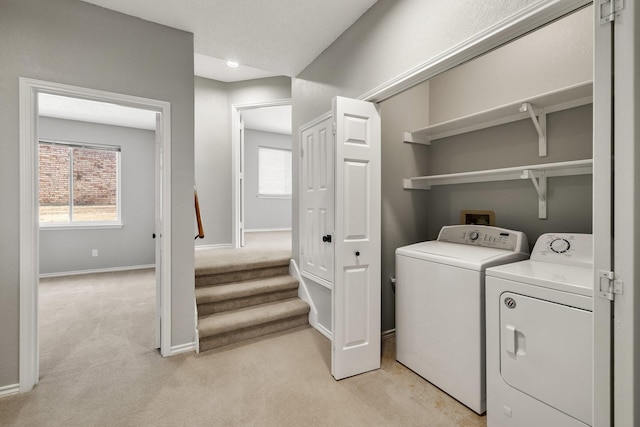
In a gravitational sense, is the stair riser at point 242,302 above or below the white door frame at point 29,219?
below

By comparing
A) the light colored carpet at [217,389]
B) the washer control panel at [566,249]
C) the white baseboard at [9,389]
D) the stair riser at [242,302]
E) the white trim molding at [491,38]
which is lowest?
the light colored carpet at [217,389]

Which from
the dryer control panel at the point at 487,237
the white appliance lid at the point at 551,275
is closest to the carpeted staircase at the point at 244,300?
the dryer control panel at the point at 487,237

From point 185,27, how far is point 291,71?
1.12m

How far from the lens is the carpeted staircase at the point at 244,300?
2645mm

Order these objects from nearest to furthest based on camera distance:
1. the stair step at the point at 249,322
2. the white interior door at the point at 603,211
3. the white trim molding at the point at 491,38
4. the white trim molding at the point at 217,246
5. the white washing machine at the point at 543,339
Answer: the white interior door at the point at 603,211, the white trim molding at the point at 491,38, the white washing machine at the point at 543,339, the stair step at the point at 249,322, the white trim molding at the point at 217,246

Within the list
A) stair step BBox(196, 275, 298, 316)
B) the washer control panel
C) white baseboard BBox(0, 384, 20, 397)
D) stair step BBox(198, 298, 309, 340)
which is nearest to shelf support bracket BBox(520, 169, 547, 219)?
the washer control panel

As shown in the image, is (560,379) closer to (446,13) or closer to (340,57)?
(446,13)

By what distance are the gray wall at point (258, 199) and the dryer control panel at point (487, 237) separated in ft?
17.2

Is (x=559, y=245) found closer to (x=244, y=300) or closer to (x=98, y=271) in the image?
(x=244, y=300)

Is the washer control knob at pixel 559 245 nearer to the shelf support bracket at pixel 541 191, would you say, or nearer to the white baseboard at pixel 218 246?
the shelf support bracket at pixel 541 191

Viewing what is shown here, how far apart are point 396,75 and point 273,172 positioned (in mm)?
5647

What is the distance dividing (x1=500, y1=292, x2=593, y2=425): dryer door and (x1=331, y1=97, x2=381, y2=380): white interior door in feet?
2.89

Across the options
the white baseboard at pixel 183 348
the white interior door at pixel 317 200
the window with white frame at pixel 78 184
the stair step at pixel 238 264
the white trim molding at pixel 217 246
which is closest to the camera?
the white baseboard at pixel 183 348

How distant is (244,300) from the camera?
2.97 meters
